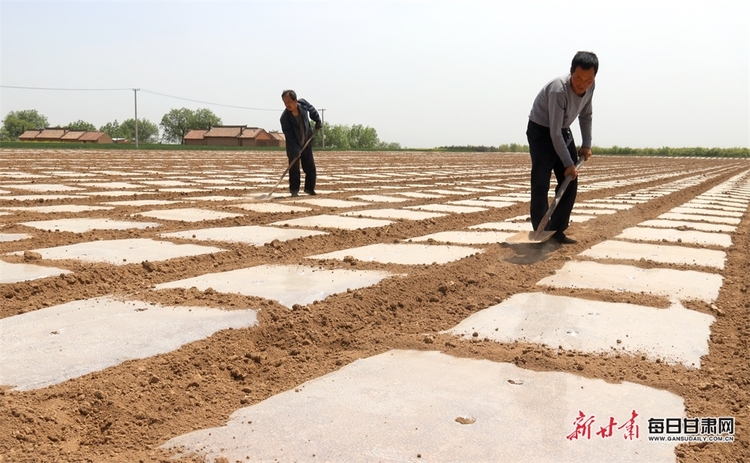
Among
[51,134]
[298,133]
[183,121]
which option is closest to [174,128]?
[183,121]

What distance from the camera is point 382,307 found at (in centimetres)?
312

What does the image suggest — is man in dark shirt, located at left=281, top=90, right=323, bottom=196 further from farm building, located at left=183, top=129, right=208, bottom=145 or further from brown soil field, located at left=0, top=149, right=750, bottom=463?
farm building, located at left=183, top=129, right=208, bottom=145

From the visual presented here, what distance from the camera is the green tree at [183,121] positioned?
335ft

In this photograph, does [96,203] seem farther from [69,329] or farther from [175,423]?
[175,423]

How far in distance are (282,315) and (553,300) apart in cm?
136

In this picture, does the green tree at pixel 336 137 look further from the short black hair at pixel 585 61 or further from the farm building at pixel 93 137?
the short black hair at pixel 585 61

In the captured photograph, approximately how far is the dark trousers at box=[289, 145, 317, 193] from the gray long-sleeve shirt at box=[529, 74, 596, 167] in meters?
3.96

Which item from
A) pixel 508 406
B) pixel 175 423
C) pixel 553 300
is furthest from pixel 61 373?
pixel 553 300

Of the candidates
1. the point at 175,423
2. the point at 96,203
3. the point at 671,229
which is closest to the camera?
the point at 175,423

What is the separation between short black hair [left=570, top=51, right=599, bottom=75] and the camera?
4492mm

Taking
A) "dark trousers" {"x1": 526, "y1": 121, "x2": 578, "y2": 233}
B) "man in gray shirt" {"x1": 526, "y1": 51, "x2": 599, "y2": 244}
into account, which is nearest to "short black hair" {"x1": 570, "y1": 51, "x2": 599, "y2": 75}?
"man in gray shirt" {"x1": 526, "y1": 51, "x2": 599, "y2": 244}

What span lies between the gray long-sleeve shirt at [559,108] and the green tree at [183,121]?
101356 mm

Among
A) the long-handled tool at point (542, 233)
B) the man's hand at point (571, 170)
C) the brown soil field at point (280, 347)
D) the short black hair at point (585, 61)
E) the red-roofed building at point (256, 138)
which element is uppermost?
the red-roofed building at point (256, 138)

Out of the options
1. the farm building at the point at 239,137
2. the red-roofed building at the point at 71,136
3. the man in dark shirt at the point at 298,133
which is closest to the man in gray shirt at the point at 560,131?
the man in dark shirt at the point at 298,133
